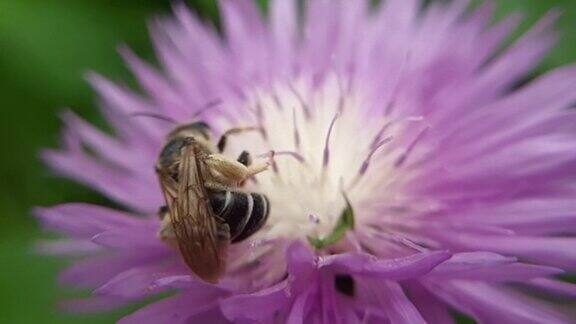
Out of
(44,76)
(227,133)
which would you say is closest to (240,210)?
(227,133)

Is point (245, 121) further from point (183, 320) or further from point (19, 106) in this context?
point (19, 106)

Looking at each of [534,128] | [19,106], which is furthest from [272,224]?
Answer: [19,106]

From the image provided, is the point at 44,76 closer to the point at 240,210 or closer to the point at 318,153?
the point at 318,153

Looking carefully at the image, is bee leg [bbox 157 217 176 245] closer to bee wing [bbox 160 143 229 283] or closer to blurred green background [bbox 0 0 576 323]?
bee wing [bbox 160 143 229 283]

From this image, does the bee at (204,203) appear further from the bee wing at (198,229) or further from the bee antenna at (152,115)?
the bee antenna at (152,115)

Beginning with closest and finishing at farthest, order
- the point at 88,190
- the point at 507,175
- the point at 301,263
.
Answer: the point at 301,263
the point at 507,175
the point at 88,190

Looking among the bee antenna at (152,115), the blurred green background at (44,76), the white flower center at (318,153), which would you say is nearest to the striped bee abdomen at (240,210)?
the white flower center at (318,153)
